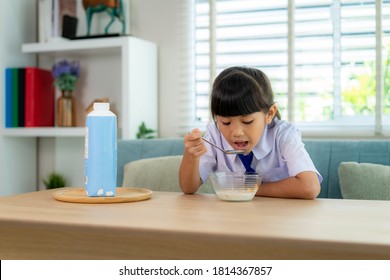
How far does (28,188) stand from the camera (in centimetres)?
326

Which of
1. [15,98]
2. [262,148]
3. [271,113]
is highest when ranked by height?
[15,98]

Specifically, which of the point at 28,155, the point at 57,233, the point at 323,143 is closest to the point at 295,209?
the point at 57,233

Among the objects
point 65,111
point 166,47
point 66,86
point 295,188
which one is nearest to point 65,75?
point 66,86

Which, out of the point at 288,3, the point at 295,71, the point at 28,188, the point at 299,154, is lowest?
the point at 28,188

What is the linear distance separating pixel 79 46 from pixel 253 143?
1595 millimetres

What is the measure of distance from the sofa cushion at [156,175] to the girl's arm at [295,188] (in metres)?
0.63

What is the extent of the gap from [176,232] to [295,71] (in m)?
1.93

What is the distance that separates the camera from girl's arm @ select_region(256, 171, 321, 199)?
1.46 meters

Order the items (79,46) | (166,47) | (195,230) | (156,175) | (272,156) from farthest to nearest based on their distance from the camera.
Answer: (166,47), (79,46), (156,175), (272,156), (195,230)

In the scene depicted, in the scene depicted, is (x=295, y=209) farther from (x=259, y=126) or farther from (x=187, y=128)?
(x=187, y=128)

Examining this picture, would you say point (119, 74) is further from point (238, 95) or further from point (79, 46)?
point (238, 95)

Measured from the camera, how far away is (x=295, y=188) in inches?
57.9

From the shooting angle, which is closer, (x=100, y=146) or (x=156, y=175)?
(x=100, y=146)
